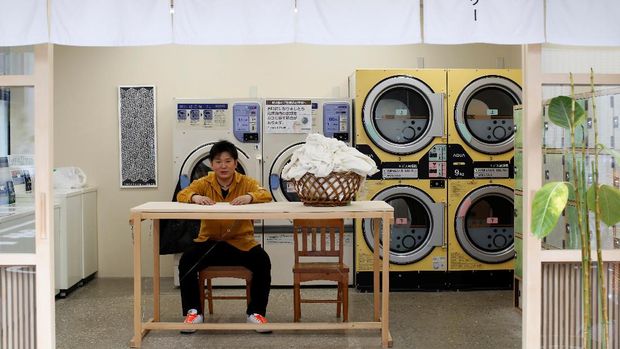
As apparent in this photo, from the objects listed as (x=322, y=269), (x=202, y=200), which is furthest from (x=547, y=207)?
(x=202, y=200)

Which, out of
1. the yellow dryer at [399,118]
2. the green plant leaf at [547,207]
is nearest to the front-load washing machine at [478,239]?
the yellow dryer at [399,118]

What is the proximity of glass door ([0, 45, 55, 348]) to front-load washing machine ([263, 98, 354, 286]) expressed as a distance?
116 inches

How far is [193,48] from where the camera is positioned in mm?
6402

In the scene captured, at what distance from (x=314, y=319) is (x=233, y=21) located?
2536 millimetres

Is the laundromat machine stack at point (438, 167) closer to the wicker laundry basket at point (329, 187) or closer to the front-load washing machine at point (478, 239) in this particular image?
the front-load washing machine at point (478, 239)

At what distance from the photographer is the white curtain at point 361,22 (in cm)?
296

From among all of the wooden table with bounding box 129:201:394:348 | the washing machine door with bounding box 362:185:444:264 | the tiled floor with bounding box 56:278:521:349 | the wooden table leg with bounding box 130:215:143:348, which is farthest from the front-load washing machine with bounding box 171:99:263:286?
the wooden table leg with bounding box 130:215:143:348

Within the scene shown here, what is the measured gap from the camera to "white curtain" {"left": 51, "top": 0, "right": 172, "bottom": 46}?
9.69 ft

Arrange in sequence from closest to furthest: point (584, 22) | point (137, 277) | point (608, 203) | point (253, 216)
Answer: point (608, 203) < point (584, 22) < point (253, 216) < point (137, 277)

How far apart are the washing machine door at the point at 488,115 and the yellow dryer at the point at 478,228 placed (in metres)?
0.33

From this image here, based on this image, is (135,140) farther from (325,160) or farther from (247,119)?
(325,160)

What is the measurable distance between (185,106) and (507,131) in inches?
110

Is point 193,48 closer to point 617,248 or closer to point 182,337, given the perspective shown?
point 182,337

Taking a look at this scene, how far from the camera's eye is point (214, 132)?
5875 mm
